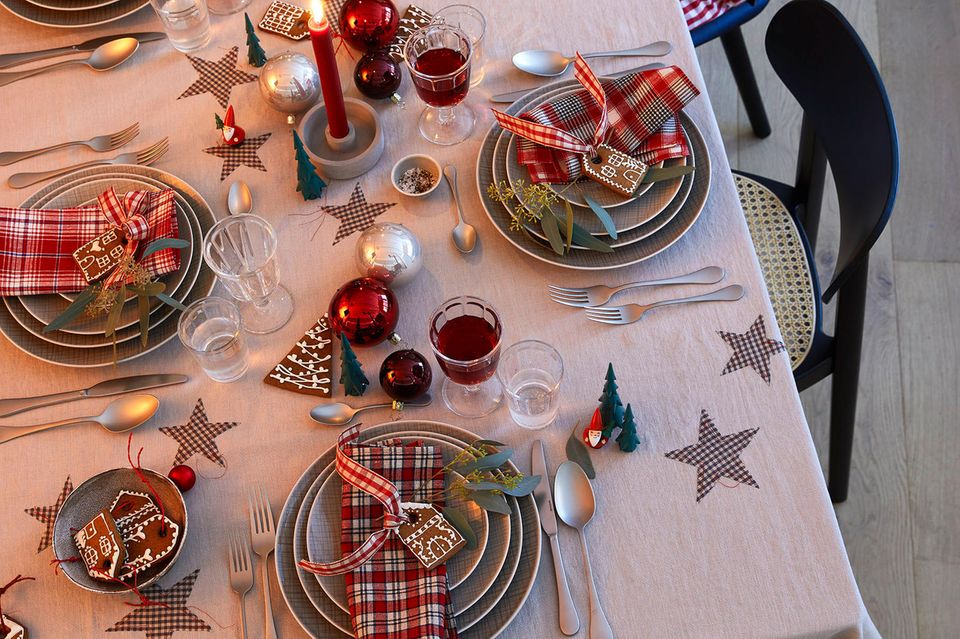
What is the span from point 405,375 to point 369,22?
0.55m

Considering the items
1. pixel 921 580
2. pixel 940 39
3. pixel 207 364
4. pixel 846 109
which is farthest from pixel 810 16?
pixel 940 39

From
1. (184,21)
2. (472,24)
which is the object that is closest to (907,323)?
(472,24)

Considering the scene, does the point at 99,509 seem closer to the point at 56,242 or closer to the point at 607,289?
the point at 56,242

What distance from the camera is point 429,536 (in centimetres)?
93

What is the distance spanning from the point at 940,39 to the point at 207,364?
7.32ft

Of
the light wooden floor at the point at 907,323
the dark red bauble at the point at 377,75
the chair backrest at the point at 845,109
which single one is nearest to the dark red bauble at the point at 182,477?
the dark red bauble at the point at 377,75

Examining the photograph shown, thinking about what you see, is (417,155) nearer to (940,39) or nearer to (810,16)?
(810,16)

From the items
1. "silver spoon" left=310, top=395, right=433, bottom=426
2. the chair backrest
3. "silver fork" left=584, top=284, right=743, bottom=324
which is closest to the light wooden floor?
the chair backrest

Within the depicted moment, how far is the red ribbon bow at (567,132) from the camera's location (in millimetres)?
1127

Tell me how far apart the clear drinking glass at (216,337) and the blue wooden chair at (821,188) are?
2.80ft

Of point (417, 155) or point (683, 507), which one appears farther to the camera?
point (417, 155)

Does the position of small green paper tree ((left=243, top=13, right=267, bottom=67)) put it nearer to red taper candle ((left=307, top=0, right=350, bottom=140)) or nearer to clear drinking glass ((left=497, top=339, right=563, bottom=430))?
red taper candle ((left=307, top=0, right=350, bottom=140))

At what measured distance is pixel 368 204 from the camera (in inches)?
47.4

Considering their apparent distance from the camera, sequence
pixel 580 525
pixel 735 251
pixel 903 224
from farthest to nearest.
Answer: pixel 903 224
pixel 735 251
pixel 580 525
